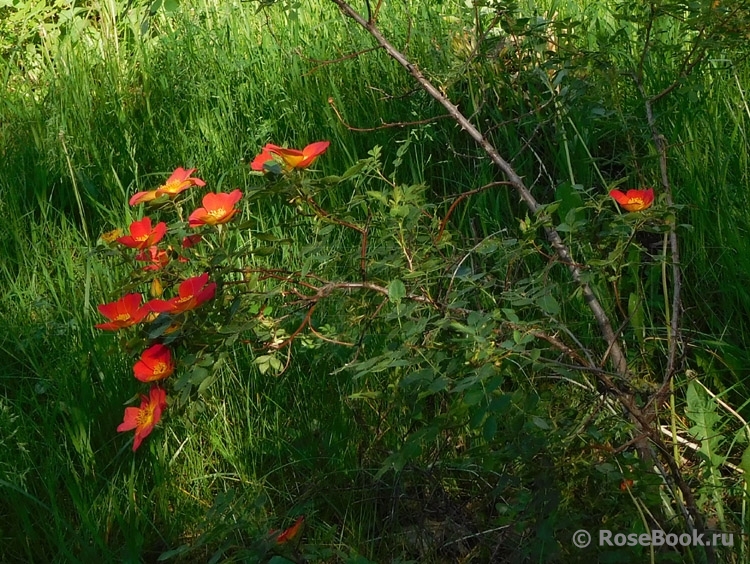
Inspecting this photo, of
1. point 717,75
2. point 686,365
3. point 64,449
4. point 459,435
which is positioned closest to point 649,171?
point 717,75

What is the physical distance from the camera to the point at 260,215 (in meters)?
2.10

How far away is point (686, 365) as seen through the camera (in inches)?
73.0

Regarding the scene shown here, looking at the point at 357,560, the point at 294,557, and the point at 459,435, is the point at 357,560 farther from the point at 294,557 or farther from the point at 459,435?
the point at 459,435

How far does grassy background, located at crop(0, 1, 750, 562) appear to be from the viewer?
1.75 meters

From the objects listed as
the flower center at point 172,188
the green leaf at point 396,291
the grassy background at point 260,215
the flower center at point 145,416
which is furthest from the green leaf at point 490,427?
the flower center at point 172,188

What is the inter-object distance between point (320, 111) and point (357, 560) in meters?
1.53

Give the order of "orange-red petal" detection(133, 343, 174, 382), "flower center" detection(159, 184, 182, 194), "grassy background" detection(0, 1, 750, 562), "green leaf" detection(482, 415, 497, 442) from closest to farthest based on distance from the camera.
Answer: "green leaf" detection(482, 415, 497, 442) → "orange-red petal" detection(133, 343, 174, 382) → "flower center" detection(159, 184, 182, 194) → "grassy background" detection(0, 1, 750, 562)

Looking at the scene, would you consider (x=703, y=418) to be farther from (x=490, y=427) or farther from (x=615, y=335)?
(x=490, y=427)

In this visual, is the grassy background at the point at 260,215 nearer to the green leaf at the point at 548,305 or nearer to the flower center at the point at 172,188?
the green leaf at the point at 548,305

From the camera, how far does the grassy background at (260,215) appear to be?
175cm

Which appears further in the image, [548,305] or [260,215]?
[260,215]

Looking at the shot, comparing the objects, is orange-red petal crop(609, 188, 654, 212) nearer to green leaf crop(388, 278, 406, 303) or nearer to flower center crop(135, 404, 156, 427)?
green leaf crop(388, 278, 406, 303)

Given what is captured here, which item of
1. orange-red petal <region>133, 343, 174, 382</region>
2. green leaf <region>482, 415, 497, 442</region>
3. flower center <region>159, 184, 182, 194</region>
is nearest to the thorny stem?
green leaf <region>482, 415, 497, 442</region>

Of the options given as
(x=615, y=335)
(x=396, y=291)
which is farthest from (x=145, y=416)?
(x=615, y=335)
